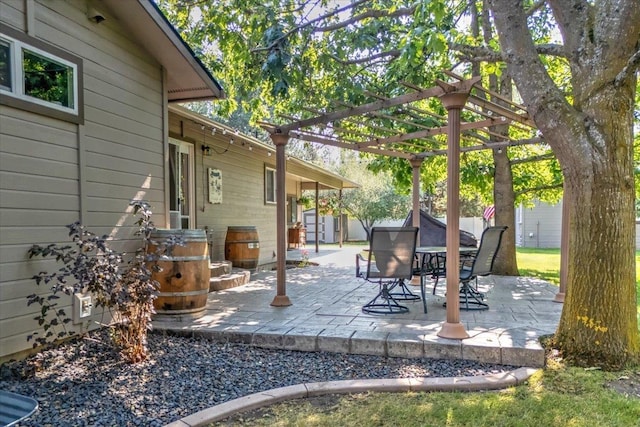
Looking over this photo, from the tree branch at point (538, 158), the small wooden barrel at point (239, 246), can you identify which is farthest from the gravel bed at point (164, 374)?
the tree branch at point (538, 158)

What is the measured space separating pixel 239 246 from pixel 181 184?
1.53 metres

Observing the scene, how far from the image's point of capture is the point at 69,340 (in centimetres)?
358

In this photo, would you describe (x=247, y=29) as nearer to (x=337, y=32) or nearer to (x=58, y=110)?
(x=337, y=32)

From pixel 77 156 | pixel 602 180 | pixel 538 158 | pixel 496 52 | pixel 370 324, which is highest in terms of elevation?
pixel 496 52

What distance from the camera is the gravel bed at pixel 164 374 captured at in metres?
2.50

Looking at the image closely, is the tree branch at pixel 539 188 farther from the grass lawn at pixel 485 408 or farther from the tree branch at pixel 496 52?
the grass lawn at pixel 485 408

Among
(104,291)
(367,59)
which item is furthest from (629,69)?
(367,59)

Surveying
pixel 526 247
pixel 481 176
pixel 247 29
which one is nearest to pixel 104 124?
pixel 247 29

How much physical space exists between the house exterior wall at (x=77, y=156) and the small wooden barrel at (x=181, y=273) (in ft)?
1.66

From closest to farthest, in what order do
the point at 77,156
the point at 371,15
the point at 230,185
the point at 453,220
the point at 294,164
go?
the point at 453,220 → the point at 77,156 → the point at 371,15 → the point at 230,185 → the point at 294,164

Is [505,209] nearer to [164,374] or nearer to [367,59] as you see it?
[367,59]

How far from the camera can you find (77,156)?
3.65 metres

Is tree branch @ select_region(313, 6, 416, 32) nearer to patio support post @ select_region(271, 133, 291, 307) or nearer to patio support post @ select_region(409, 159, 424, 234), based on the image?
patio support post @ select_region(409, 159, 424, 234)

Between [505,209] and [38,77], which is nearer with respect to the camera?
[38,77]
